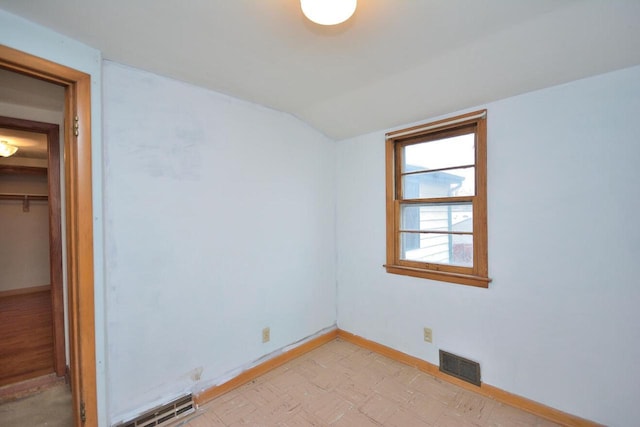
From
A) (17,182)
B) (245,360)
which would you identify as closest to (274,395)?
(245,360)

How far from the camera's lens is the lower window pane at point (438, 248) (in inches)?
86.3

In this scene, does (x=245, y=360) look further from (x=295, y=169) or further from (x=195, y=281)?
(x=295, y=169)

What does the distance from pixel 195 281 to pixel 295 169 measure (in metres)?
1.34

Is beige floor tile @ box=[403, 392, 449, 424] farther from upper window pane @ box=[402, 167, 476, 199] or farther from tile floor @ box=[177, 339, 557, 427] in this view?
upper window pane @ box=[402, 167, 476, 199]

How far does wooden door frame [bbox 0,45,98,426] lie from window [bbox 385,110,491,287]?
2.25 m

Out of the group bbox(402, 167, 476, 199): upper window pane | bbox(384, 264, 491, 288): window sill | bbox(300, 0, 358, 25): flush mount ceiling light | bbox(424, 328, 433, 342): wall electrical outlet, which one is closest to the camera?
bbox(300, 0, 358, 25): flush mount ceiling light

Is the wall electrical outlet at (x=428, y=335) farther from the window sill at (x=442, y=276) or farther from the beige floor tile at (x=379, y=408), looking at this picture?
the beige floor tile at (x=379, y=408)

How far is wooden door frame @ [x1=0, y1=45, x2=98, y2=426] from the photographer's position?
1.48 m

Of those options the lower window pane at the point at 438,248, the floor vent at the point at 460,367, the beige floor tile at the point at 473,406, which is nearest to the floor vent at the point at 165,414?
the beige floor tile at the point at 473,406

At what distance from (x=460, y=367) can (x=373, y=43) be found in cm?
243

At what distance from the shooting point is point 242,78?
75.4 inches

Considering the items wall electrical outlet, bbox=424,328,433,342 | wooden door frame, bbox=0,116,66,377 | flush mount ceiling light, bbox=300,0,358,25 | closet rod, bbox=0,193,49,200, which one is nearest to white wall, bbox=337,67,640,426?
wall electrical outlet, bbox=424,328,433,342

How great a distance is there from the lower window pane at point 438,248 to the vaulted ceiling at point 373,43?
1078 mm

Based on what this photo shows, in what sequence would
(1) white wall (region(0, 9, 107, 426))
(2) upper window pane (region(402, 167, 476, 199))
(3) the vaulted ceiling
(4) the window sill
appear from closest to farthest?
(3) the vaulted ceiling < (1) white wall (region(0, 9, 107, 426)) < (4) the window sill < (2) upper window pane (region(402, 167, 476, 199))
